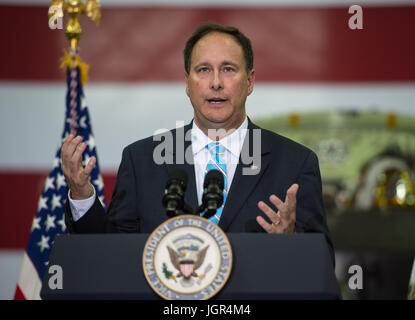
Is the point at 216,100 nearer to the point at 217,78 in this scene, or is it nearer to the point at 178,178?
the point at 217,78

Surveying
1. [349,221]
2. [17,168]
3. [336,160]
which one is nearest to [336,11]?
[336,160]

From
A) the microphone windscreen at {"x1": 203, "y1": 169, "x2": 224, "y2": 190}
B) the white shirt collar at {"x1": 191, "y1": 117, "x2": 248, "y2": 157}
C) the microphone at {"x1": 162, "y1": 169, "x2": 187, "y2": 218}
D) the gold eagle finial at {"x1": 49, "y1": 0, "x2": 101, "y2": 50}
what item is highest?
the gold eagle finial at {"x1": 49, "y1": 0, "x2": 101, "y2": 50}

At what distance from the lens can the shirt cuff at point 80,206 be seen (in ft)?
5.85

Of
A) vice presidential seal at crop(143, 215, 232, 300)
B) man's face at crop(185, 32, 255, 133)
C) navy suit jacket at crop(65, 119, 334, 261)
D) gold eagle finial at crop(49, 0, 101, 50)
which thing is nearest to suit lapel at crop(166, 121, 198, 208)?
navy suit jacket at crop(65, 119, 334, 261)

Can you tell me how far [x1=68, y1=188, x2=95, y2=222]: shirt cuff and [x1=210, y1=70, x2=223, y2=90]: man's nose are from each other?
1.56 ft

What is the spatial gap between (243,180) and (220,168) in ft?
0.33

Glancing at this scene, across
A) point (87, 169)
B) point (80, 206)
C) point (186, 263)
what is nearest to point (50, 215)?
point (80, 206)

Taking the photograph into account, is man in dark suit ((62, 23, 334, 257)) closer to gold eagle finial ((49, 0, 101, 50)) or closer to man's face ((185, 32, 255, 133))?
man's face ((185, 32, 255, 133))

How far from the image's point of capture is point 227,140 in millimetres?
2004

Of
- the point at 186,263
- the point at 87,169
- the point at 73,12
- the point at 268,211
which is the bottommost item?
the point at 186,263

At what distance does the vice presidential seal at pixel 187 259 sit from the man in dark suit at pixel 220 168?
1.26ft

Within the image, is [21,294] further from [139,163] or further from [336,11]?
[336,11]

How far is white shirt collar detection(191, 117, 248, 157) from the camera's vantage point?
198cm
